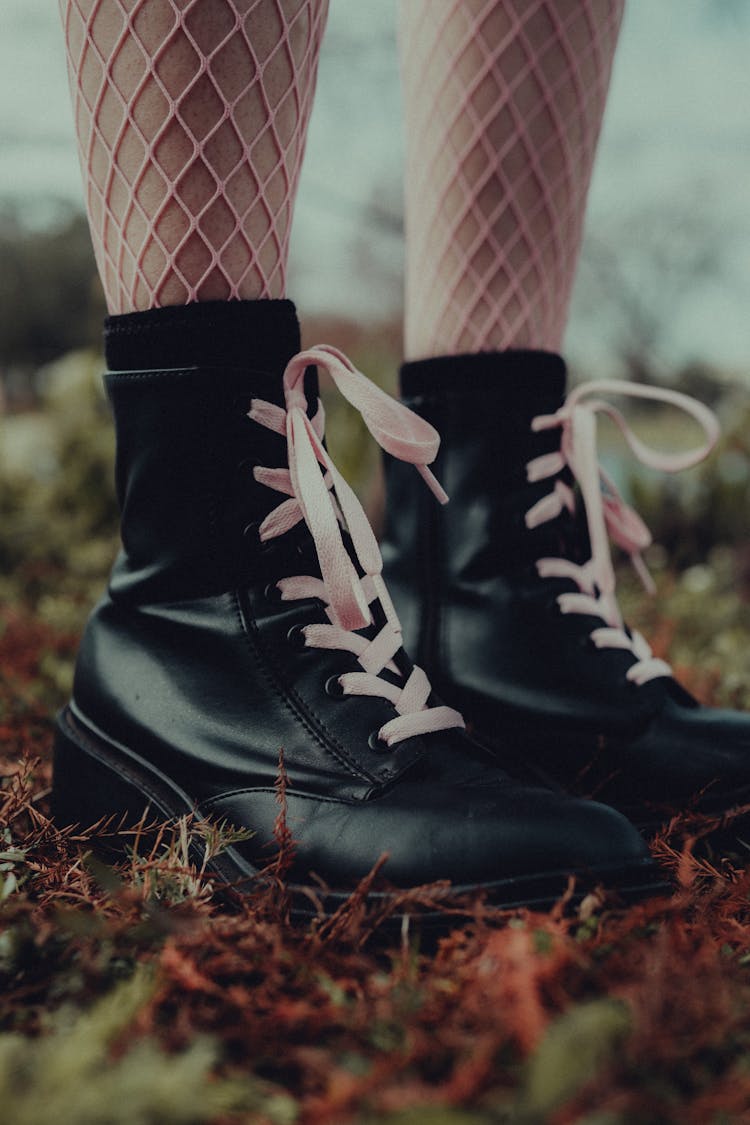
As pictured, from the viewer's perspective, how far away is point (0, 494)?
297cm

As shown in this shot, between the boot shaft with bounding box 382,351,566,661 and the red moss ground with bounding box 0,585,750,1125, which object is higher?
the boot shaft with bounding box 382,351,566,661

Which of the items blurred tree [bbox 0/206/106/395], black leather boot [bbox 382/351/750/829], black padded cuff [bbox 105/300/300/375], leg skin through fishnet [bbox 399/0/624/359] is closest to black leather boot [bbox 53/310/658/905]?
black padded cuff [bbox 105/300/300/375]

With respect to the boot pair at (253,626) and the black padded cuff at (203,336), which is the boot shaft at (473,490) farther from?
the black padded cuff at (203,336)

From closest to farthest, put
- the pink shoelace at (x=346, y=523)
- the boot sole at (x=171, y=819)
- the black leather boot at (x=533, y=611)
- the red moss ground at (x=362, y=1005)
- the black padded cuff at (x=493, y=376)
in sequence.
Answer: the red moss ground at (x=362, y=1005) < the boot sole at (x=171, y=819) < the pink shoelace at (x=346, y=523) < the black leather boot at (x=533, y=611) < the black padded cuff at (x=493, y=376)

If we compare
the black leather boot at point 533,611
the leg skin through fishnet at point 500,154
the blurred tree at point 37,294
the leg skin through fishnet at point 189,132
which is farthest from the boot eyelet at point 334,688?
the blurred tree at point 37,294

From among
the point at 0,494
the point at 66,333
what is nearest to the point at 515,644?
the point at 0,494

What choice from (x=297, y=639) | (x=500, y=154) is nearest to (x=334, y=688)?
(x=297, y=639)

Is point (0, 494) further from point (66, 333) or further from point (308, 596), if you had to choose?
point (66, 333)

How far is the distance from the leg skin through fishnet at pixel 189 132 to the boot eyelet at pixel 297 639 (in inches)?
13.1

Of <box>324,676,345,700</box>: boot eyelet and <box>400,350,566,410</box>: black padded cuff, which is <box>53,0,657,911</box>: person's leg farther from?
<box>400,350,566,410</box>: black padded cuff

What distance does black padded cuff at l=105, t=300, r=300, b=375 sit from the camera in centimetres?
91

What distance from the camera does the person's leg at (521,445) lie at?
1.09 meters

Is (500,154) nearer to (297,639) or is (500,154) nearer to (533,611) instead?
(533,611)

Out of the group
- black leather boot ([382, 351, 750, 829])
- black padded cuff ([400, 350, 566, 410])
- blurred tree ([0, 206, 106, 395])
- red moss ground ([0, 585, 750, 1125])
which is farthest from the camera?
blurred tree ([0, 206, 106, 395])
